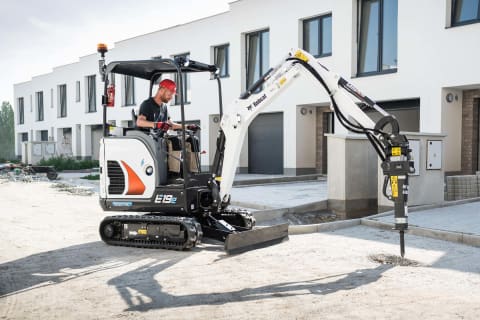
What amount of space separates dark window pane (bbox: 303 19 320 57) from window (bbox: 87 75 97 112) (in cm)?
1857

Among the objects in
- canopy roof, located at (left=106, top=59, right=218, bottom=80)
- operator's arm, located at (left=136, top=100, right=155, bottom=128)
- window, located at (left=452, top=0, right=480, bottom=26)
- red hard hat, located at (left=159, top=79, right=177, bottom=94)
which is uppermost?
window, located at (left=452, top=0, right=480, bottom=26)

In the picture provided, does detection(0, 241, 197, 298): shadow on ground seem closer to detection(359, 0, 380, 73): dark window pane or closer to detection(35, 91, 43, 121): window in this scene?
detection(359, 0, 380, 73): dark window pane

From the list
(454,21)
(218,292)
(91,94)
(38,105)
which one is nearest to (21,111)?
(38,105)

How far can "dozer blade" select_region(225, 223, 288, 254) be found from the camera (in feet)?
21.0

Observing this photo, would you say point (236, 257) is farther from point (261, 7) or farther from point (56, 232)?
point (261, 7)

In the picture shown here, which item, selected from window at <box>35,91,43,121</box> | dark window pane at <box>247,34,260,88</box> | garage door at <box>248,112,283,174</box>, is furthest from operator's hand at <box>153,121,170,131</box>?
window at <box>35,91,43,121</box>

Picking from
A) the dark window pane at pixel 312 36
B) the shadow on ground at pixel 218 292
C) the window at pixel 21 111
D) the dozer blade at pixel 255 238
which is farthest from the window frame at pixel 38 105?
the shadow on ground at pixel 218 292

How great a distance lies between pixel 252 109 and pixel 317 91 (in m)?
11.5

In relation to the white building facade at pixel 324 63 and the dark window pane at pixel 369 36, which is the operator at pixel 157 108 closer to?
the white building facade at pixel 324 63

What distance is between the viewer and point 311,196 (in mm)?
12547

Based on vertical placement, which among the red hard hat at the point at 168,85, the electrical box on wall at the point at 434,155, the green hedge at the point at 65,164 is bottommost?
the green hedge at the point at 65,164

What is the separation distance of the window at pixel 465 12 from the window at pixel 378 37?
203 cm

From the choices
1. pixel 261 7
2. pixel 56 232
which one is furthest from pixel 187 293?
pixel 261 7

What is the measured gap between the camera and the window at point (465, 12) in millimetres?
13539
